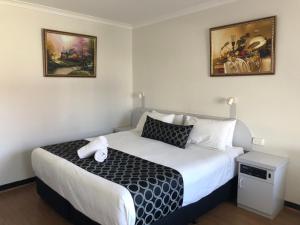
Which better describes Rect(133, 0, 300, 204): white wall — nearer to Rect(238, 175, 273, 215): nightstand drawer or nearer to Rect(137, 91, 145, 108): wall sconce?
Rect(137, 91, 145, 108): wall sconce

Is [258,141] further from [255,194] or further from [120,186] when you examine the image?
[120,186]

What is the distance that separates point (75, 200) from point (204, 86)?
2.32 meters

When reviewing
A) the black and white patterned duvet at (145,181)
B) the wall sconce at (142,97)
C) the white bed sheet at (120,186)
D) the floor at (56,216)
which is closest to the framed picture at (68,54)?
the wall sconce at (142,97)

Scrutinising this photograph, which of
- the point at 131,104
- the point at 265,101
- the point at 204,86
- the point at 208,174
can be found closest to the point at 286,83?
the point at 265,101

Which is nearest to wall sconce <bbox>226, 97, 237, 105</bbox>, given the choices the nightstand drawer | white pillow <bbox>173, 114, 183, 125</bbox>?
white pillow <bbox>173, 114, 183, 125</bbox>

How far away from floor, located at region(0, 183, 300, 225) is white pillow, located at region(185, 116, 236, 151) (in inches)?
28.8

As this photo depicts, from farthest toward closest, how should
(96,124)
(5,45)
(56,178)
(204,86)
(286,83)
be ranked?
1. (96,124)
2. (204,86)
3. (5,45)
4. (286,83)
5. (56,178)

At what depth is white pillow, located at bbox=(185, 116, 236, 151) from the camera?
2.98 metres

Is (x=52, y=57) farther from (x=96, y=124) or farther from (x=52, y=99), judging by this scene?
(x=96, y=124)

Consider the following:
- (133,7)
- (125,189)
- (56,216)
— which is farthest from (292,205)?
(133,7)

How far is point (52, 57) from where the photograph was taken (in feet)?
11.7

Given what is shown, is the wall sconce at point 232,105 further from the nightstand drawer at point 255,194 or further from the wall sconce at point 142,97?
the wall sconce at point 142,97

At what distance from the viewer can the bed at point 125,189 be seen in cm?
186

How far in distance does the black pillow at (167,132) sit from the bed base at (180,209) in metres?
0.71
